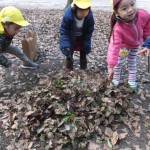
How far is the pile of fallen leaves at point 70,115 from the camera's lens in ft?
10.4

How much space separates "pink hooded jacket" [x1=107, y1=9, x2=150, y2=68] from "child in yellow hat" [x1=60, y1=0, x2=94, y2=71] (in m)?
0.52

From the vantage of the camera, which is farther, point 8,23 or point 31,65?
point 31,65

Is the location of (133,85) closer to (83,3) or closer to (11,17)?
Result: (83,3)

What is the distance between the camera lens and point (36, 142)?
3.21m

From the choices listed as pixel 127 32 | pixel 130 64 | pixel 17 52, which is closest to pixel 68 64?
pixel 17 52

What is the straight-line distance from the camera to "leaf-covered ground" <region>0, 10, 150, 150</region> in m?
3.18

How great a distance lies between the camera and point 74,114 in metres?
3.33

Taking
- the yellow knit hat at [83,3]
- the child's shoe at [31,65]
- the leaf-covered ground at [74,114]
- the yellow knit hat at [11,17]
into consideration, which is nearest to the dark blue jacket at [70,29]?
the yellow knit hat at [83,3]

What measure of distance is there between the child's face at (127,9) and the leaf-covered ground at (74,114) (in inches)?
35.0

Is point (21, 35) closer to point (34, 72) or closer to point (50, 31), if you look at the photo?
point (50, 31)

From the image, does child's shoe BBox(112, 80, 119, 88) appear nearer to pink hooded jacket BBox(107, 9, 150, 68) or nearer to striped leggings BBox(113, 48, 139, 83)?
striped leggings BBox(113, 48, 139, 83)

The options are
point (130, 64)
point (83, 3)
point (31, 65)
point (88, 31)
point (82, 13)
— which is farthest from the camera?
point (31, 65)

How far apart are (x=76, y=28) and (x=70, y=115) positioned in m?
1.42

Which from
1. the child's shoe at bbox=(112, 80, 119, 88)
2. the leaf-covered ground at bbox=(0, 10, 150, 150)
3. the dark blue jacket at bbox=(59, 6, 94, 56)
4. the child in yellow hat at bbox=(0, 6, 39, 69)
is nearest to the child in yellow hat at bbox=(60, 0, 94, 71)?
the dark blue jacket at bbox=(59, 6, 94, 56)
